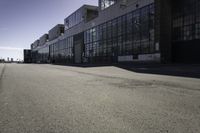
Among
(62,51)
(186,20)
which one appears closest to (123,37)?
(186,20)

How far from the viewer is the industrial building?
126ft

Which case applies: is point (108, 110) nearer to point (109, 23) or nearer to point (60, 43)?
→ point (109, 23)

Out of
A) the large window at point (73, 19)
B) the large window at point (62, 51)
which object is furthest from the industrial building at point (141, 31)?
the large window at point (62, 51)

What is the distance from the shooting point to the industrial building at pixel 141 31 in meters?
38.4

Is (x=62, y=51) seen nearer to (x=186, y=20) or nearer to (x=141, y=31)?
(x=141, y=31)

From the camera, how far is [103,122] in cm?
495

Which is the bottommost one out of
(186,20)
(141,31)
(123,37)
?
(123,37)

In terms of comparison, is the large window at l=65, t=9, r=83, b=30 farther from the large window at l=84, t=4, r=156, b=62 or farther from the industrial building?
the large window at l=84, t=4, r=156, b=62

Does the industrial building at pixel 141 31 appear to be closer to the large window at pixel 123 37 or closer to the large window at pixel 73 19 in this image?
the large window at pixel 123 37

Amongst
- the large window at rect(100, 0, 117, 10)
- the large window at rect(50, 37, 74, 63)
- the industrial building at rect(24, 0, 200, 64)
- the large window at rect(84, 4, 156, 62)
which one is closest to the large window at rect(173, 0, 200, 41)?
the industrial building at rect(24, 0, 200, 64)

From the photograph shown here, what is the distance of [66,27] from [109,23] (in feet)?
121

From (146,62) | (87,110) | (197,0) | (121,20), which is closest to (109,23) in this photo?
(121,20)

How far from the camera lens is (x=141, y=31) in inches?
1761

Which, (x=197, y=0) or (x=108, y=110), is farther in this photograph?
(x=197, y=0)
